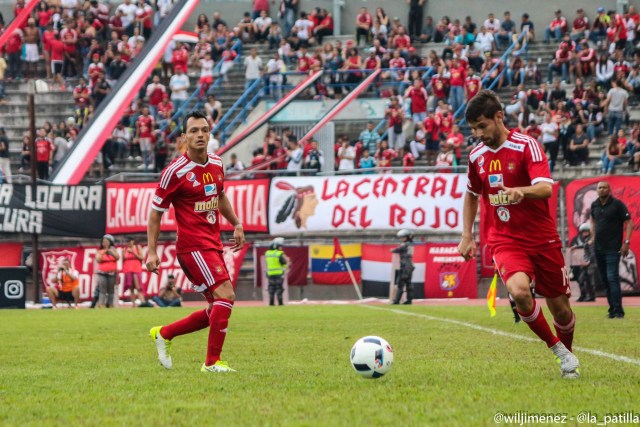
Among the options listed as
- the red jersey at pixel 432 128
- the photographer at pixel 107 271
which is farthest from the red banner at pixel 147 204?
the red jersey at pixel 432 128

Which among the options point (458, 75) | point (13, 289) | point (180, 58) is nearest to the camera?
point (13, 289)

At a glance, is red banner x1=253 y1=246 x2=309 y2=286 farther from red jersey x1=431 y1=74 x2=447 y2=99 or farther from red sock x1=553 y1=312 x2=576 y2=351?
red sock x1=553 y1=312 x2=576 y2=351

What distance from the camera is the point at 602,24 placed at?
119 feet

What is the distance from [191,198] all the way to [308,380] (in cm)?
204

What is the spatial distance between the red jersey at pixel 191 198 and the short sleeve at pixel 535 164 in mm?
2820

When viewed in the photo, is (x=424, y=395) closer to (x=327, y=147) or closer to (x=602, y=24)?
(x=327, y=147)

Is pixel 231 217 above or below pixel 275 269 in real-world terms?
above

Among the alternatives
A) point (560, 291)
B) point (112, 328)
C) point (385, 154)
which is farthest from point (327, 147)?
point (560, 291)

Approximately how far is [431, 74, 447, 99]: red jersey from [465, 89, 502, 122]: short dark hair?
2552cm

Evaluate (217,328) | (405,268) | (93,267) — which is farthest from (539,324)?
(93,267)

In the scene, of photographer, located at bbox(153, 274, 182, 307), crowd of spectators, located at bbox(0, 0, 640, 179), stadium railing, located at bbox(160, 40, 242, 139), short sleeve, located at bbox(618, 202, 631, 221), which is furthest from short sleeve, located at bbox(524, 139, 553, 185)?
stadium railing, located at bbox(160, 40, 242, 139)

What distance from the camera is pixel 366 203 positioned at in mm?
30500

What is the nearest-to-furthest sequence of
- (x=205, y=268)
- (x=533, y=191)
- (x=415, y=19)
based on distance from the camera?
1. (x=533, y=191)
2. (x=205, y=268)
3. (x=415, y=19)

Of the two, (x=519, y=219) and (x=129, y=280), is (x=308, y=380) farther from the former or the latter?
(x=129, y=280)
